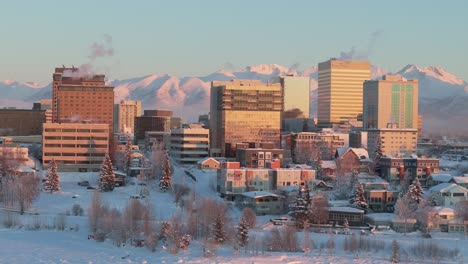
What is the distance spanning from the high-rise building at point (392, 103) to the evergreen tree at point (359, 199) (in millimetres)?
68817

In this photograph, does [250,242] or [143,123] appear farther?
[143,123]

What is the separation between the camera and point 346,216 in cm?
3825

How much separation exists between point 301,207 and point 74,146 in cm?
2559

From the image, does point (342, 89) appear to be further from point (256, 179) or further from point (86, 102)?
point (256, 179)

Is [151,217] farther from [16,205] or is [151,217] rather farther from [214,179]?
[214,179]

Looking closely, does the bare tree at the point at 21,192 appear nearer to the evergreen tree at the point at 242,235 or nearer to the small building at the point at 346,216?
the evergreen tree at the point at 242,235

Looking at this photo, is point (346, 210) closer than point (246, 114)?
Yes

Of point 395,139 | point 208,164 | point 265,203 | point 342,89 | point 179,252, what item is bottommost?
point 179,252

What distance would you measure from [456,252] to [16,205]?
2251 centimetres

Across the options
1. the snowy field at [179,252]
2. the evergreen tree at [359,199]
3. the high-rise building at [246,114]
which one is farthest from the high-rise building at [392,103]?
the snowy field at [179,252]

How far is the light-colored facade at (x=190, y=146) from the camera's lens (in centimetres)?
6612

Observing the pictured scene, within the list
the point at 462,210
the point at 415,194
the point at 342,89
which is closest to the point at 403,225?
the point at 462,210

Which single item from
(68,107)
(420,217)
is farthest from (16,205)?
(68,107)

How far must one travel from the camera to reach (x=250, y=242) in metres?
29.8
